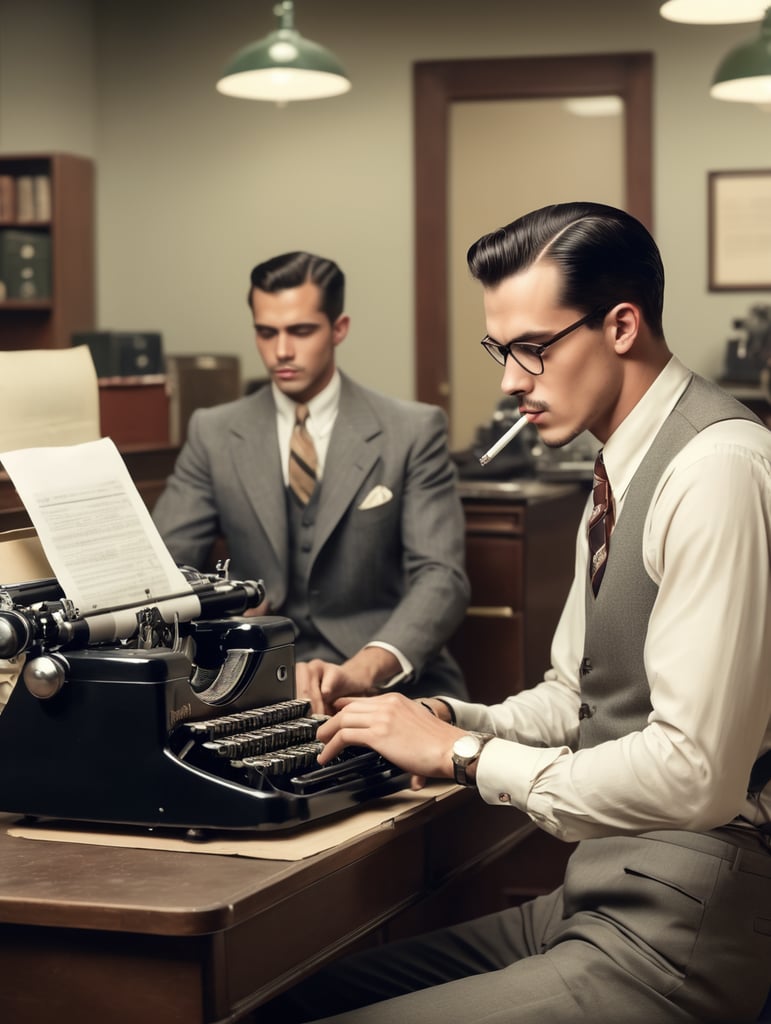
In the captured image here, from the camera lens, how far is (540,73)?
22.1 ft

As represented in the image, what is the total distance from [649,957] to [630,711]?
0.28 m

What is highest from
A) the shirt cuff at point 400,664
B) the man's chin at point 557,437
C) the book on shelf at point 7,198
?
the book on shelf at point 7,198

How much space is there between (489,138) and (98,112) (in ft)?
6.85

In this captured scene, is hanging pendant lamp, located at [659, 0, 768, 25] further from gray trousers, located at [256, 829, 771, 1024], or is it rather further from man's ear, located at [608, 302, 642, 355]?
gray trousers, located at [256, 829, 771, 1024]

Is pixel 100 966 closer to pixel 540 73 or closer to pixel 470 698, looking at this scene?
pixel 470 698

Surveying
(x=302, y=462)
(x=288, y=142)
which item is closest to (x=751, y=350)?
(x=288, y=142)

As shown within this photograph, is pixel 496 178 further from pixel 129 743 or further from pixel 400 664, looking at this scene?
pixel 129 743

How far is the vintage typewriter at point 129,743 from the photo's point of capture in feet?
4.86

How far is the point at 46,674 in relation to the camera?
1513 mm

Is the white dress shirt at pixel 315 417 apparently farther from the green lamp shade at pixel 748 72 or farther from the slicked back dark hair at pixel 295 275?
the green lamp shade at pixel 748 72

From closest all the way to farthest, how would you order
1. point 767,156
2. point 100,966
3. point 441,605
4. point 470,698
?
point 100,966 < point 441,605 < point 470,698 < point 767,156

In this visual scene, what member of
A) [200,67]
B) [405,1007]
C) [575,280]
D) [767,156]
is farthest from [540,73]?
[405,1007]

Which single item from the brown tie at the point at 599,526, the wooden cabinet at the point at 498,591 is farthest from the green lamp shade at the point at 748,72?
the brown tie at the point at 599,526

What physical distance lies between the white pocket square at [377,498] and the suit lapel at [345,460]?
0.03 metres
